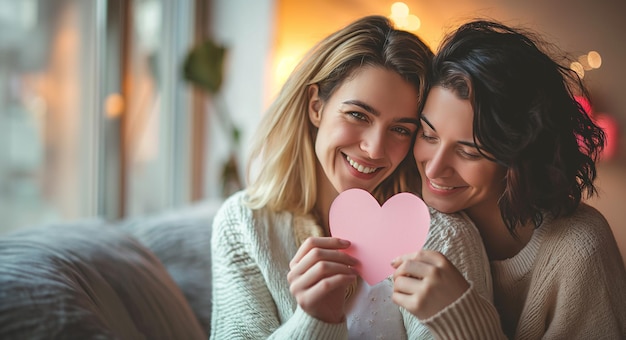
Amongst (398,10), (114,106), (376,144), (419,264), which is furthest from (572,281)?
(114,106)

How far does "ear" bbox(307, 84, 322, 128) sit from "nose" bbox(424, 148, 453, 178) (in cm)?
26

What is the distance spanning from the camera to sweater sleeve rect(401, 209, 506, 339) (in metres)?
0.84

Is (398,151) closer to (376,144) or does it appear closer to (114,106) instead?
(376,144)

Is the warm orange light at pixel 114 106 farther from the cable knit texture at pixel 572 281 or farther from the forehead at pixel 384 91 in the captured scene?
the cable knit texture at pixel 572 281

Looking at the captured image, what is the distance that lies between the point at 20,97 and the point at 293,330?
1700 millimetres

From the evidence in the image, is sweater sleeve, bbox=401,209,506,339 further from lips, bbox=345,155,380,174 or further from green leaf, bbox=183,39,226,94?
green leaf, bbox=183,39,226,94

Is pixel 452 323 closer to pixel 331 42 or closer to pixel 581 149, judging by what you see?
pixel 581 149

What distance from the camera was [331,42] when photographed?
110cm

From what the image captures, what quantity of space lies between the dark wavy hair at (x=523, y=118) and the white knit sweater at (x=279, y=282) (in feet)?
0.36

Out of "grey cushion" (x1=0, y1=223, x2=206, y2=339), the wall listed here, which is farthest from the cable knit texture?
the wall

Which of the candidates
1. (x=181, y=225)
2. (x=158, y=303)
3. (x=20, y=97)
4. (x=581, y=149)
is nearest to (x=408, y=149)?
(x=581, y=149)

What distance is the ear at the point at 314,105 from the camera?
110 cm

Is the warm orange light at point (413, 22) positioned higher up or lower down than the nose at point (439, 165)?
higher up

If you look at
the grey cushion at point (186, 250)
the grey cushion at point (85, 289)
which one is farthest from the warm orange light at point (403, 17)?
the grey cushion at point (85, 289)
